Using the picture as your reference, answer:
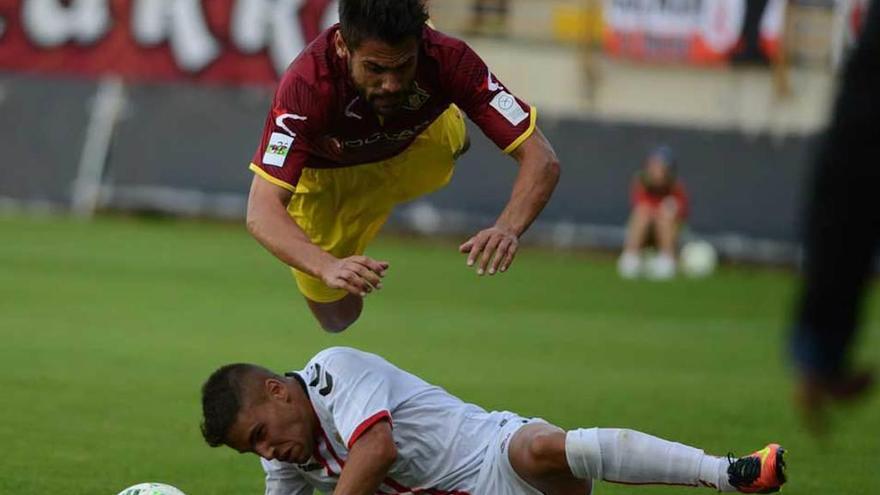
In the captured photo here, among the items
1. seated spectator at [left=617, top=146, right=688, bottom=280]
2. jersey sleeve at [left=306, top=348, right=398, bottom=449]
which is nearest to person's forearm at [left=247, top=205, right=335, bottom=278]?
jersey sleeve at [left=306, top=348, right=398, bottom=449]

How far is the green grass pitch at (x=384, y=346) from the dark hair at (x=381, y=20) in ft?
7.45

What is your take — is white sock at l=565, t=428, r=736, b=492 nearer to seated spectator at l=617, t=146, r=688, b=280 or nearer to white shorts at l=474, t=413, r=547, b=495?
white shorts at l=474, t=413, r=547, b=495

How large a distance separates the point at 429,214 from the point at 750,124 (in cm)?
454

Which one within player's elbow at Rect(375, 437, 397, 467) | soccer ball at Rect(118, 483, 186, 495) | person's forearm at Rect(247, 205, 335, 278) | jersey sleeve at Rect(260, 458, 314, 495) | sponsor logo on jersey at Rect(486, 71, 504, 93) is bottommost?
soccer ball at Rect(118, 483, 186, 495)

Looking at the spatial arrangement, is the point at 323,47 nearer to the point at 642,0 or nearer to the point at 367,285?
the point at 367,285

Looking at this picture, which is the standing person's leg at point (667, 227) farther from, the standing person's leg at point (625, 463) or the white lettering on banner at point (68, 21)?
the standing person's leg at point (625, 463)

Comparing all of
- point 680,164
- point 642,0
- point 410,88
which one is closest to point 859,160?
point 410,88

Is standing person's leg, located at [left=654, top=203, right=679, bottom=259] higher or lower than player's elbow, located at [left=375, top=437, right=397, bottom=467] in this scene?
lower

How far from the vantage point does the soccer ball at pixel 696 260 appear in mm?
22075

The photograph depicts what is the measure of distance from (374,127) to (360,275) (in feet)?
5.16

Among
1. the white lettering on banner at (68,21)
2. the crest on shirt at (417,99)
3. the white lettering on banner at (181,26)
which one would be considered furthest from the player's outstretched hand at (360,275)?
the white lettering on banner at (68,21)

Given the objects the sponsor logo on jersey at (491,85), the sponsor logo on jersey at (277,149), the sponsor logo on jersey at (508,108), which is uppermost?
the sponsor logo on jersey at (491,85)

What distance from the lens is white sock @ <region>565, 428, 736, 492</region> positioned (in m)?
6.61

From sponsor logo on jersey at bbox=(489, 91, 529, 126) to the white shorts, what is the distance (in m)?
1.53
